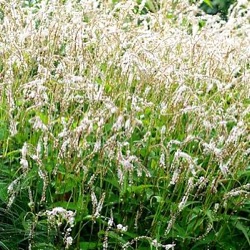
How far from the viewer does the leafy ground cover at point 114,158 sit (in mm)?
2703

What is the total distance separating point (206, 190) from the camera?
2.90 meters

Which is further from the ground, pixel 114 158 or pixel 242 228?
pixel 114 158

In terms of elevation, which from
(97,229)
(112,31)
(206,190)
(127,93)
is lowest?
(97,229)

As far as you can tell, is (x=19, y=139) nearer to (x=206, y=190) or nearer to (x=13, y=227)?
(x=13, y=227)

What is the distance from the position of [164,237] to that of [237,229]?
15.3 inches

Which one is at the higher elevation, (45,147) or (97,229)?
(45,147)

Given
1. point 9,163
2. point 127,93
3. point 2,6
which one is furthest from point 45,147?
point 2,6

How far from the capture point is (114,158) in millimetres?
2885

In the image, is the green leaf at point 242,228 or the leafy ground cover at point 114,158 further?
the green leaf at point 242,228

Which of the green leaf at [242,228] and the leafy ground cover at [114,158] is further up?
the leafy ground cover at [114,158]

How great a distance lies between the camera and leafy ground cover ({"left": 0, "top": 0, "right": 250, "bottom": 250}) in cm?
270

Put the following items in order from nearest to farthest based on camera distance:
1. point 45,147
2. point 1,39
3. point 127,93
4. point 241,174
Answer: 1. point 45,147
2. point 241,174
3. point 127,93
4. point 1,39

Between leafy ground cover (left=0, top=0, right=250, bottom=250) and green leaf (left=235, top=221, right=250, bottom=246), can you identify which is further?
green leaf (left=235, top=221, right=250, bottom=246)

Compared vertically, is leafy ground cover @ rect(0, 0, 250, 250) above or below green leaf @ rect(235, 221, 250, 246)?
A: above
